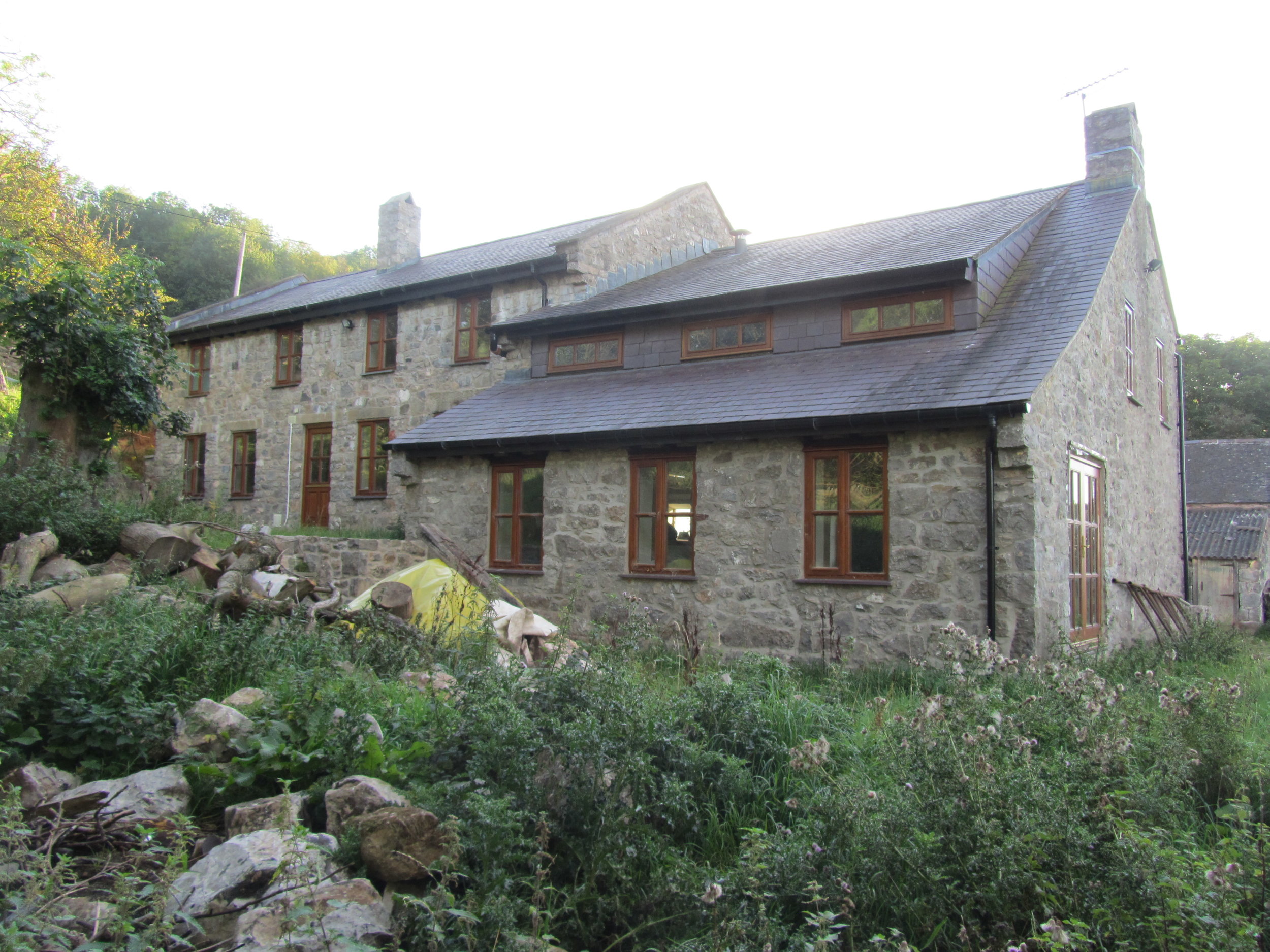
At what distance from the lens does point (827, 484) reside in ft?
32.3

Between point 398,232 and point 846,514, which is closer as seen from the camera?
point 846,514

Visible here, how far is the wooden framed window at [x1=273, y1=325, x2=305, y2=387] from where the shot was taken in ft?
63.2

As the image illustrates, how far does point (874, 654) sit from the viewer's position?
30.1 ft

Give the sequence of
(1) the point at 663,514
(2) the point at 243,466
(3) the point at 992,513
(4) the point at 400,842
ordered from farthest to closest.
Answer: (2) the point at 243,466 → (1) the point at 663,514 → (3) the point at 992,513 → (4) the point at 400,842

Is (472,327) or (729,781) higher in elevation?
(472,327)

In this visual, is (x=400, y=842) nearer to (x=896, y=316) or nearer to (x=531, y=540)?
(x=531, y=540)

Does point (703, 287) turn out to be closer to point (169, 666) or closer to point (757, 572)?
point (757, 572)

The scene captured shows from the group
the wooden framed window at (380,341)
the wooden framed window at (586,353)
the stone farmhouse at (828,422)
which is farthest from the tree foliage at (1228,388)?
the wooden framed window at (380,341)

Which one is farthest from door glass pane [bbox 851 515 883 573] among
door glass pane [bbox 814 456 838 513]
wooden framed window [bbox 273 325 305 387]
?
wooden framed window [bbox 273 325 305 387]

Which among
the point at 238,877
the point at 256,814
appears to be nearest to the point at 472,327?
the point at 256,814

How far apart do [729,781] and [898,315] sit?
795cm

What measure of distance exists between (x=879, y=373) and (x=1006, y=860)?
24.2 feet

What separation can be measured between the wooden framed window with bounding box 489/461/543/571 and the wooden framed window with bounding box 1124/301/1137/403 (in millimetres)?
8455

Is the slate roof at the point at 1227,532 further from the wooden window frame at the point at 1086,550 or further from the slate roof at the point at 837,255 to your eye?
the wooden window frame at the point at 1086,550
